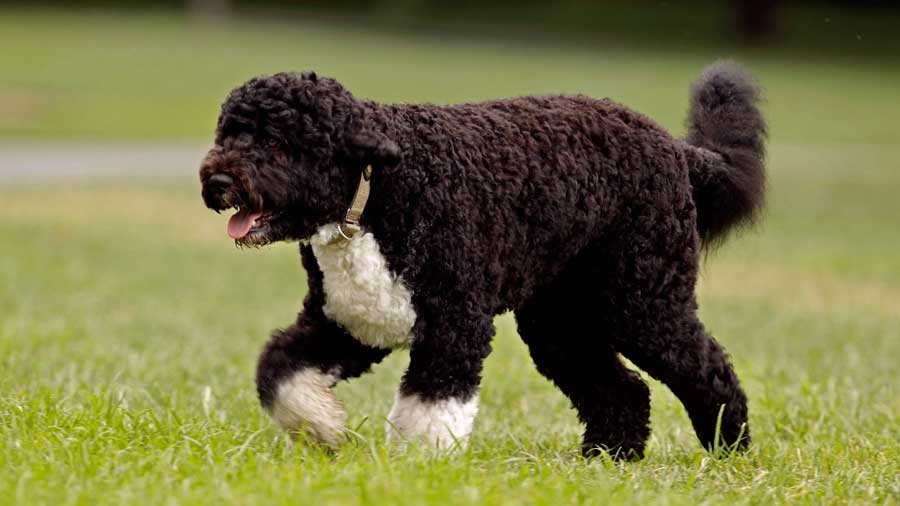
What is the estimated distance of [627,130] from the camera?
5.74 m

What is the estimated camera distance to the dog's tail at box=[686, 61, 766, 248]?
20.0ft

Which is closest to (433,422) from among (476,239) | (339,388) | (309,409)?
(309,409)

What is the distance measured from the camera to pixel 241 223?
15.9ft

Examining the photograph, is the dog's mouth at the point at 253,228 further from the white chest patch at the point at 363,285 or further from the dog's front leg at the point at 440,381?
the dog's front leg at the point at 440,381

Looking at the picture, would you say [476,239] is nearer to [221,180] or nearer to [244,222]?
[244,222]

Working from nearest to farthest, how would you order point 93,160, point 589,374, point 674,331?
point 674,331, point 589,374, point 93,160

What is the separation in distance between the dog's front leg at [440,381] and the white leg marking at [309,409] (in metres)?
0.23

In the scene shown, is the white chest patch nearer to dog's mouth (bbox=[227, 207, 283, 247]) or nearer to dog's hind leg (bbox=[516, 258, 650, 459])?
dog's mouth (bbox=[227, 207, 283, 247])

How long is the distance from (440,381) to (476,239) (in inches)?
21.8

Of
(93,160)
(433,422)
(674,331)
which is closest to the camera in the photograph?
(433,422)

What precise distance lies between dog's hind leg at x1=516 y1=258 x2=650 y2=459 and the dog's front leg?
0.94 m

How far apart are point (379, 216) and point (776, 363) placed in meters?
5.03

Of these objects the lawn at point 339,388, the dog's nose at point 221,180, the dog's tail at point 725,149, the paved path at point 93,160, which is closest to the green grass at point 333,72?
the lawn at point 339,388

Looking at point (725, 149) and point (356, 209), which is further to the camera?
point (725, 149)
